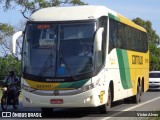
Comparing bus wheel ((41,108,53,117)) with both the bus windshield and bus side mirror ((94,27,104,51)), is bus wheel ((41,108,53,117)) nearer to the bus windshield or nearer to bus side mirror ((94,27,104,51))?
the bus windshield

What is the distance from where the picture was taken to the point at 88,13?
16.0 m

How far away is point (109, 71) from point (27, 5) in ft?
94.2

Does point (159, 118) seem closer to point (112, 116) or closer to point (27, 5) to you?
point (112, 116)

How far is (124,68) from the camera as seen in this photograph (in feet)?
65.6

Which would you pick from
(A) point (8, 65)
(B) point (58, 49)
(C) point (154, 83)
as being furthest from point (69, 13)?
(A) point (8, 65)

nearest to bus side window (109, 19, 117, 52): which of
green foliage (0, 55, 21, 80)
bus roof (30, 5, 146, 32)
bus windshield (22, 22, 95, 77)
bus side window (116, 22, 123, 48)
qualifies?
bus side window (116, 22, 123, 48)

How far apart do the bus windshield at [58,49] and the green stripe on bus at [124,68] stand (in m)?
3.59

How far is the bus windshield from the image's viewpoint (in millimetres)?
15266

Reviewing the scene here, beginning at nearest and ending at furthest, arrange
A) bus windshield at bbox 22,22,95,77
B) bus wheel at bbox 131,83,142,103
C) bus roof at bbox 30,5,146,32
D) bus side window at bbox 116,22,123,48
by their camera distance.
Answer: bus windshield at bbox 22,22,95,77, bus roof at bbox 30,5,146,32, bus side window at bbox 116,22,123,48, bus wheel at bbox 131,83,142,103

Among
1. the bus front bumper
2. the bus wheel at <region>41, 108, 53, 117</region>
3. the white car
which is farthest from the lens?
the white car

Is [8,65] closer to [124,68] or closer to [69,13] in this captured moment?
[124,68]

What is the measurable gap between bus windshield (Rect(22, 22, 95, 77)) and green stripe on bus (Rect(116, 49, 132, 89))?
3591 millimetres

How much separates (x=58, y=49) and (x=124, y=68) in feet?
17.0

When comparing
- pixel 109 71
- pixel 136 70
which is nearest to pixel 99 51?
pixel 109 71
